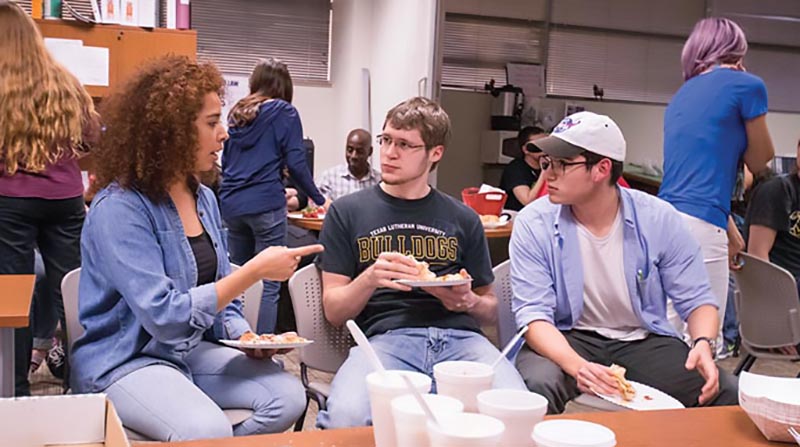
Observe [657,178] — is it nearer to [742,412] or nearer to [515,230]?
[515,230]

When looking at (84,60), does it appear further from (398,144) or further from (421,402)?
(421,402)

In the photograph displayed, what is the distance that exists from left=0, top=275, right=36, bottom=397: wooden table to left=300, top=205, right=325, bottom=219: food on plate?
7.93ft

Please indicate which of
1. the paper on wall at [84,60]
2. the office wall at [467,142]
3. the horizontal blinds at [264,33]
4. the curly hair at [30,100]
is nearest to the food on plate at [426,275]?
the curly hair at [30,100]

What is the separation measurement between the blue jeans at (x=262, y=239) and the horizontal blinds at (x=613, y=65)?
3816 mm

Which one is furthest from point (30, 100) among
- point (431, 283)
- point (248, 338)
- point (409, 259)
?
point (431, 283)

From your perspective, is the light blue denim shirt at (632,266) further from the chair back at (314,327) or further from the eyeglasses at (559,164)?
the chair back at (314,327)

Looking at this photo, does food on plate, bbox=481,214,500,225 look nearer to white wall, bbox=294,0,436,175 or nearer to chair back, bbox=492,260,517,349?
white wall, bbox=294,0,436,175

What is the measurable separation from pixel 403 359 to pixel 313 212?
8.15 feet

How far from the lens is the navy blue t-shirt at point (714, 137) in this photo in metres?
2.99

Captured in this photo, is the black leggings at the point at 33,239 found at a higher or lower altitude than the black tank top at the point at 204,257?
lower

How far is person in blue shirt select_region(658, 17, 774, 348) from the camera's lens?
2.99m

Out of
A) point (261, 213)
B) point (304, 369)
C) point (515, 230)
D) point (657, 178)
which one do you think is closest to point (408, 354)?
point (304, 369)

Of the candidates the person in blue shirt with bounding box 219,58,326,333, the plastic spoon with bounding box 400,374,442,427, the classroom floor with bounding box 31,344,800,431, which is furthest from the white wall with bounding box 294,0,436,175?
the plastic spoon with bounding box 400,374,442,427

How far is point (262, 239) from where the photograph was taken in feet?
14.3
